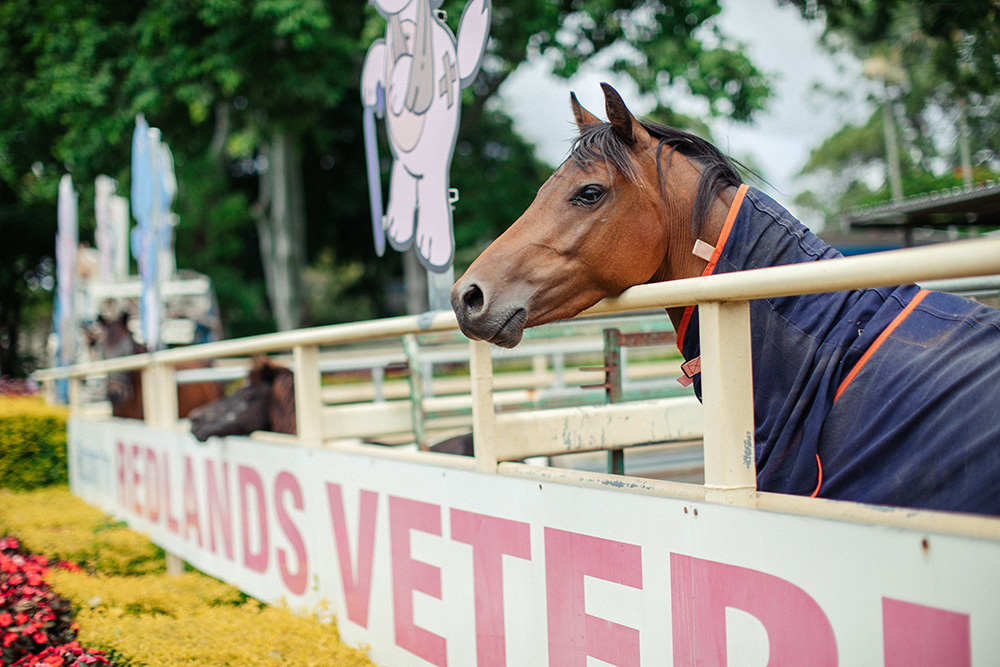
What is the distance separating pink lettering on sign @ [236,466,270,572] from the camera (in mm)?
3424

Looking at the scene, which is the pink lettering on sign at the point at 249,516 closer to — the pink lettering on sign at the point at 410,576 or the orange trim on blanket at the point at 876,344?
the pink lettering on sign at the point at 410,576

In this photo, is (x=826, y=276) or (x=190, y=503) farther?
(x=190, y=503)

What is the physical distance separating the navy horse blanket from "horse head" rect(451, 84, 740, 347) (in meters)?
0.15

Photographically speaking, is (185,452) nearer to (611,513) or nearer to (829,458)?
(611,513)

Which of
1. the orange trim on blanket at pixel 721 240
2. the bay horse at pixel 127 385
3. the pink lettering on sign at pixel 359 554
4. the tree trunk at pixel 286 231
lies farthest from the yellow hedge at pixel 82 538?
the tree trunk at pixel 286 231

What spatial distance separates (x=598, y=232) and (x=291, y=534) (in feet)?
6.76

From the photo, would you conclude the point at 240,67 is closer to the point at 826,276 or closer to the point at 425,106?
the point at 425,106

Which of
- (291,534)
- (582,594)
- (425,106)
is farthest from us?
(291,534)

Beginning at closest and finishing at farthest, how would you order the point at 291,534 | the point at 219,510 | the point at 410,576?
the point at 410,576, the point at 291,534, the point at 219,510

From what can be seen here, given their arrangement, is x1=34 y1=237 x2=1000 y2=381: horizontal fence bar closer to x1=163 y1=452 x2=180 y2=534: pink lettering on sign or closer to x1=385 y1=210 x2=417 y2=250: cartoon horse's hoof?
x1=385 y1=210 x2=417 y2=250: cartoon horse's hoof

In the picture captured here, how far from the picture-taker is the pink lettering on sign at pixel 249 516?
3.42 meters

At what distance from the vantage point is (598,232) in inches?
73.5

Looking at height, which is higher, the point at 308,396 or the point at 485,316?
the point at 485,316

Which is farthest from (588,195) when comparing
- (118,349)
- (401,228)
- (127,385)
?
(118,349)
